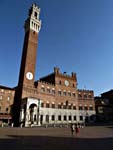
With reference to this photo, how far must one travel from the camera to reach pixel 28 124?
134 ft

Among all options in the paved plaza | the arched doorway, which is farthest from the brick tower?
the paved plaza

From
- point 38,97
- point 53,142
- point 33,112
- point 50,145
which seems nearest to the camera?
point 50,145

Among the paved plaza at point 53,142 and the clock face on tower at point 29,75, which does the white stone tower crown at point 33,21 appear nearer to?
the clock face on tower at point 29,75

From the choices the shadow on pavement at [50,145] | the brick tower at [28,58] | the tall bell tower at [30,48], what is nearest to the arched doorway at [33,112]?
the brick tower at [28,58]

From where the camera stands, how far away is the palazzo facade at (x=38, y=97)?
4434 cm

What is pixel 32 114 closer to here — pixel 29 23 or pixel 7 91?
pixel 7 91

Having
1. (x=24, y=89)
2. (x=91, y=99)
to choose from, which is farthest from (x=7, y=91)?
(x=91, y=99)

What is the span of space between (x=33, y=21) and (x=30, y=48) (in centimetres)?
1045

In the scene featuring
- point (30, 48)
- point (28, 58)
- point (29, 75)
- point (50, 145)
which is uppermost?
point (30, 48)

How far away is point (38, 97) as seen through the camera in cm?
5006

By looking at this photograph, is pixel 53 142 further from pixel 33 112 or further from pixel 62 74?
pixel 62 74

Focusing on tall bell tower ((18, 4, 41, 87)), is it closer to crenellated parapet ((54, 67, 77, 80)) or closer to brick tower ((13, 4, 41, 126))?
brick tower ((13, 4, 41, 126))

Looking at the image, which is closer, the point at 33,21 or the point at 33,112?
the point at 33,112

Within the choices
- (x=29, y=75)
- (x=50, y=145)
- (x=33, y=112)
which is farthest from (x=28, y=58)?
(x=50, y=145)
